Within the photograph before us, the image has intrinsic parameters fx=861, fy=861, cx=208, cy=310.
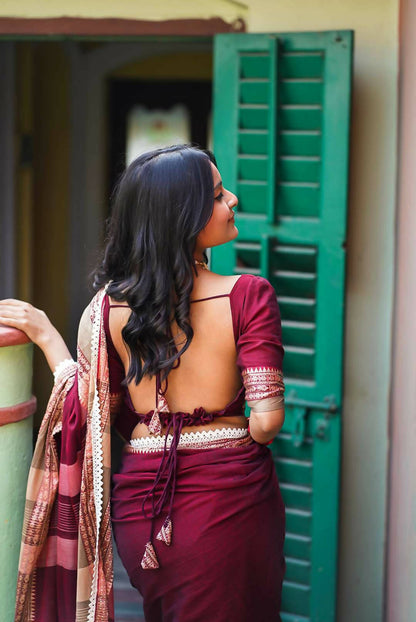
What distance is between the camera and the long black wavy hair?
1944mm

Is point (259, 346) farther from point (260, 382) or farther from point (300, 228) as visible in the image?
point (300, 228)

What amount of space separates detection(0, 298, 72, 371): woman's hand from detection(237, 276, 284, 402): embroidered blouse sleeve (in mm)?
483

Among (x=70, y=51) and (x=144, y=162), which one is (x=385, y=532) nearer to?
(x=144, y=162)

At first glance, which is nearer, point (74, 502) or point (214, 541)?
point (214, 541)

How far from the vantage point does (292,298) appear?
10.3ft

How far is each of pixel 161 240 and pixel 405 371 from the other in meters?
1.14

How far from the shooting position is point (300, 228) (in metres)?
3.09

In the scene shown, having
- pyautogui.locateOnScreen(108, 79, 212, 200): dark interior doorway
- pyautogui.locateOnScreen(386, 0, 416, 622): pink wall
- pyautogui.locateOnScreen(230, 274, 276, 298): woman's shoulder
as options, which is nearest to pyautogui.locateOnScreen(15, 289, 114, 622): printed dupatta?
pyautogui.locateOnScreen(230, 274, 276, 298): woman's shoulder

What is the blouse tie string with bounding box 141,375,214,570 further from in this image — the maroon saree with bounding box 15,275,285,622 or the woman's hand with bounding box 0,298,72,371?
the woman's hand with bounding box 0,298,72,371

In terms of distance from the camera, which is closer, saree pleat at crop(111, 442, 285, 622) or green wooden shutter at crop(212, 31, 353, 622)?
saree pleat at crop(111, 442, 285, 622)

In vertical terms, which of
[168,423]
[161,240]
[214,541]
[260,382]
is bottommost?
[214,541]

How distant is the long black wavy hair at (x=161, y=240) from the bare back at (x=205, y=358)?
0.03 m

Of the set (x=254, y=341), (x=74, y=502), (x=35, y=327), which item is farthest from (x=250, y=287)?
(x=74, y=502)

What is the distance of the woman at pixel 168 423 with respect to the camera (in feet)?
6.44
